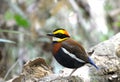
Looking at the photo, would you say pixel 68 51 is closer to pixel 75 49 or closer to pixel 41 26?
pixel 75 49

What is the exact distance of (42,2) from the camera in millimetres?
5742

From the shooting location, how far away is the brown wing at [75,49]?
2.98 m

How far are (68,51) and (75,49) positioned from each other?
0.06 meters

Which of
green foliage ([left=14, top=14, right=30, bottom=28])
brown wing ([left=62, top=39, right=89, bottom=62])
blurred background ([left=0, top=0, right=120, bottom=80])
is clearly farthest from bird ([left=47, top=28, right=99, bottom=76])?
blurred background ([left=0, top=0, right=120, bottom=80])

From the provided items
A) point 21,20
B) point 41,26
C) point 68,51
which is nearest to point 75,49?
point 68,51

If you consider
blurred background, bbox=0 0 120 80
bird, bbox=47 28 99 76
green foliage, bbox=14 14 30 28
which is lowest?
blurred background, bbox=0 0 120 80

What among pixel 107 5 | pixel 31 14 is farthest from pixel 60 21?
pixel 107 5

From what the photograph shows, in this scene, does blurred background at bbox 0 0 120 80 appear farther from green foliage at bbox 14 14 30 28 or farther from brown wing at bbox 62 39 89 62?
brown wing at bbox 62 39 89 62

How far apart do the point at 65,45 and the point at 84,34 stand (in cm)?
320

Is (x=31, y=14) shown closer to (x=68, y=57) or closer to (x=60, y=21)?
(x=60, y=21)

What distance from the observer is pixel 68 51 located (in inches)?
119

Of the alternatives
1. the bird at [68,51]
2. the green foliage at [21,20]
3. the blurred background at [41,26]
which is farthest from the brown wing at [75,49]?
the blurred background at [41,26]

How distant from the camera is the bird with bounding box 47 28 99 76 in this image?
2.99 m

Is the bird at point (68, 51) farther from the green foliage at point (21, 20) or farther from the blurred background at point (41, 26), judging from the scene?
the blurred background at point (41, 26)
